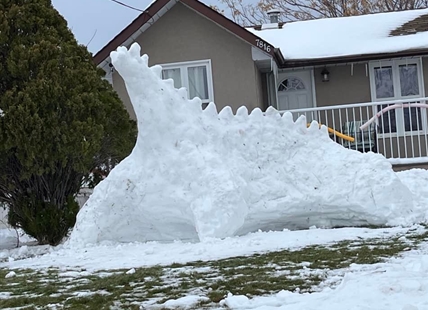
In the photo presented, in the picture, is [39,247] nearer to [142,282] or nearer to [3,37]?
[3,37]

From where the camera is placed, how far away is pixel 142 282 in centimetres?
504

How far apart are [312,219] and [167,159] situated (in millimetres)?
2227

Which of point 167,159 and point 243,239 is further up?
point 167,159

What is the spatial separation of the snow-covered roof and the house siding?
4.74 feet

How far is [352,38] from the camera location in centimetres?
1633

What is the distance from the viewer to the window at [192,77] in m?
15.0

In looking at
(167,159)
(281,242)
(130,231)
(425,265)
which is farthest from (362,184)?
(425,265)

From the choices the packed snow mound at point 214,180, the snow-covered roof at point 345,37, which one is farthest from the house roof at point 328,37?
the packed snow mound at point 214,180

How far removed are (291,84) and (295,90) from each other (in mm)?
202

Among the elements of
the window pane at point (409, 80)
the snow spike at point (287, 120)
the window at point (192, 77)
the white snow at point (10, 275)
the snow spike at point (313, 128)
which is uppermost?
the window at point (192, 77)

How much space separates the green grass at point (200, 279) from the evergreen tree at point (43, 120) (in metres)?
2.67

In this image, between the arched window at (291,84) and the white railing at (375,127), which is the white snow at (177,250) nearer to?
the white railing at (375,127)

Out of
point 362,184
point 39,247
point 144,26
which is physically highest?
point 144,26

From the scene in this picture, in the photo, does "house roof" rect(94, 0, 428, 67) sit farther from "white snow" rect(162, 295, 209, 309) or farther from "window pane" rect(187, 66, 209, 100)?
"white snow" rect(162, 295, 209, 309)
